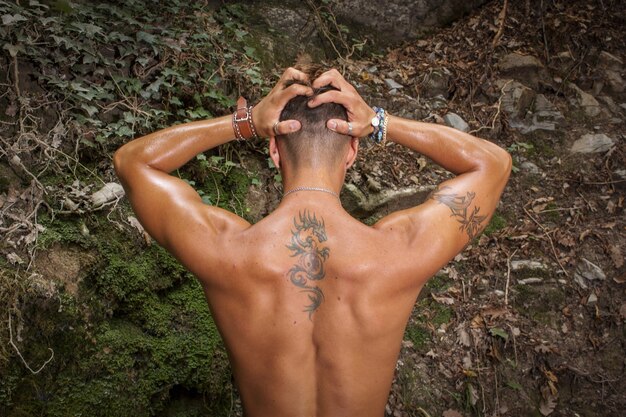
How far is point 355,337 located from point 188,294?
192 cm

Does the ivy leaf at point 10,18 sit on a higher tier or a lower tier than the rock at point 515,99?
higher

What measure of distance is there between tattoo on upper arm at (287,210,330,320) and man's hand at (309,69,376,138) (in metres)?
0.49

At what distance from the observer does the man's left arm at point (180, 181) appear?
8.32 ft

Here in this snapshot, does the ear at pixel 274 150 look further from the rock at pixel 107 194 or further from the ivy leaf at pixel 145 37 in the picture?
the ivy leaf at pixel 145 37

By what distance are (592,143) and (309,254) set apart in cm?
445

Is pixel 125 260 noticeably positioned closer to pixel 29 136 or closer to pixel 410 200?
pixel 29 136

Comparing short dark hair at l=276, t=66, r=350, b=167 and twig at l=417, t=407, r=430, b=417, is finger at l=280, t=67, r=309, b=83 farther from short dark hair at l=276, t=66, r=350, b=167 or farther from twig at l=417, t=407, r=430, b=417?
twig at l=417, t=407, r=430, b=417

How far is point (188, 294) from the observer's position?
4039 mm

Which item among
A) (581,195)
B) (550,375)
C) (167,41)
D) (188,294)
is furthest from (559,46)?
(188,294)

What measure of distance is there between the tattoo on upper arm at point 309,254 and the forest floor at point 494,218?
182 centimetres

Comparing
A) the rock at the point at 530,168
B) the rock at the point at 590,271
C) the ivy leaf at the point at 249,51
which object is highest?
the ivy leaf at the point at 249,51

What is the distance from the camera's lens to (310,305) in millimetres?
2459

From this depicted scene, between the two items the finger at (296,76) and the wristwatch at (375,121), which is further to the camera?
the wristwatch at (375,121)

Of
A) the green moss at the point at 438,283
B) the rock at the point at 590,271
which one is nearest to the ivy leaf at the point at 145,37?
the green moss at the point at 438,283
